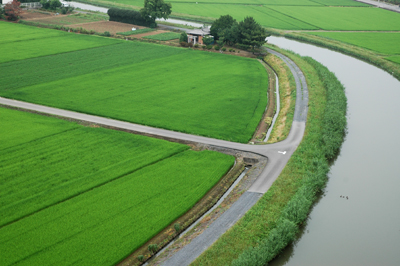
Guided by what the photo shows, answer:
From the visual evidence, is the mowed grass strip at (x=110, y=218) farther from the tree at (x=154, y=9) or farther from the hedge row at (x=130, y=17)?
the hedge row at (x=130, y=17)

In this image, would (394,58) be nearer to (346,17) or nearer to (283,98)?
(283,98)

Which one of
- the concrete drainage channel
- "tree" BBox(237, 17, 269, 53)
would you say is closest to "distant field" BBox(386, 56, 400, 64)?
"tree" BBox(237, 17, 269, 53)

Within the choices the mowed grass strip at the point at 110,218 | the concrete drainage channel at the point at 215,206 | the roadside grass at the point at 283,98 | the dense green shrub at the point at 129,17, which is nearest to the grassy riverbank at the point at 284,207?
the roadside grass at the point at 283,98

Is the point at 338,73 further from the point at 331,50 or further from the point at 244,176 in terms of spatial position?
the point at 244,176

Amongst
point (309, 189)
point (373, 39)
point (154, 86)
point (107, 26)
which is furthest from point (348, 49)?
point (309, 189)

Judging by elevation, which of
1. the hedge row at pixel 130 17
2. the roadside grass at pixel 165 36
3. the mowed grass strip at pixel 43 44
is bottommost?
the mowed grass strip at pixel 43 44

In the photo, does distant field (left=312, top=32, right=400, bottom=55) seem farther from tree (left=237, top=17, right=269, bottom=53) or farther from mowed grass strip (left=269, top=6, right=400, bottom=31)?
tree (left=237, top=17, right=269, bottom=53)
